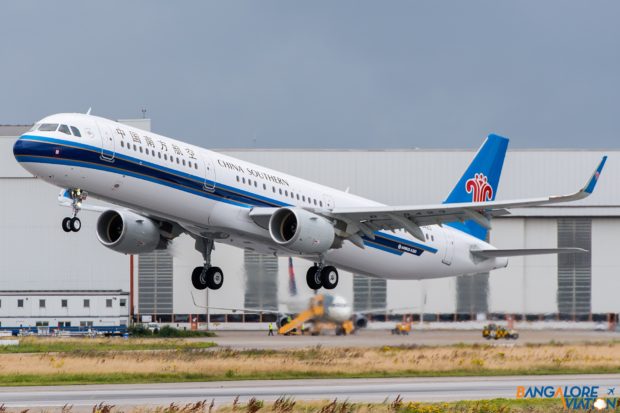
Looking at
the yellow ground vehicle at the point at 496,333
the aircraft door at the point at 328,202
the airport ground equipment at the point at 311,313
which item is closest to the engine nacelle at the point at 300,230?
the aircraft door at the point at 328,202

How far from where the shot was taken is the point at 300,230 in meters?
40.7

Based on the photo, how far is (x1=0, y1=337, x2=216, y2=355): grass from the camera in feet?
205

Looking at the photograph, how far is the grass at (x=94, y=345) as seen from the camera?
205 feet

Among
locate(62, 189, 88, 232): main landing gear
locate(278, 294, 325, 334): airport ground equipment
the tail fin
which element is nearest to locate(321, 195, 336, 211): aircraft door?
the tail fin

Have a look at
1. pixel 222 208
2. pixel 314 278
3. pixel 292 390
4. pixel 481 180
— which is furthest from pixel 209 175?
pixel 481 180

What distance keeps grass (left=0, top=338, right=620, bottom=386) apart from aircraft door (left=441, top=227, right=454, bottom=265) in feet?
15.5

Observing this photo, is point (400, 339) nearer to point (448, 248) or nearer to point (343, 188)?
point (448, 248)

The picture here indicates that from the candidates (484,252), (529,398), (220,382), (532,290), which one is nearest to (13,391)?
(220,382)

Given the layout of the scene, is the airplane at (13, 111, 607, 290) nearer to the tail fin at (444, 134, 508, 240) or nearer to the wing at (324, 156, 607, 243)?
the wing at (324, 156, 607, 243)

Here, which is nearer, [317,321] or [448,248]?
[448,248]

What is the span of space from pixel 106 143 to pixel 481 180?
24.0 m

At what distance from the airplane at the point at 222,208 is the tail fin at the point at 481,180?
2833mm

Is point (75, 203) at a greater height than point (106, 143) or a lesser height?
lesser

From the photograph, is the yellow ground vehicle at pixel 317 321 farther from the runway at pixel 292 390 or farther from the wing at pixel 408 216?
the runway at pixel 292 390
